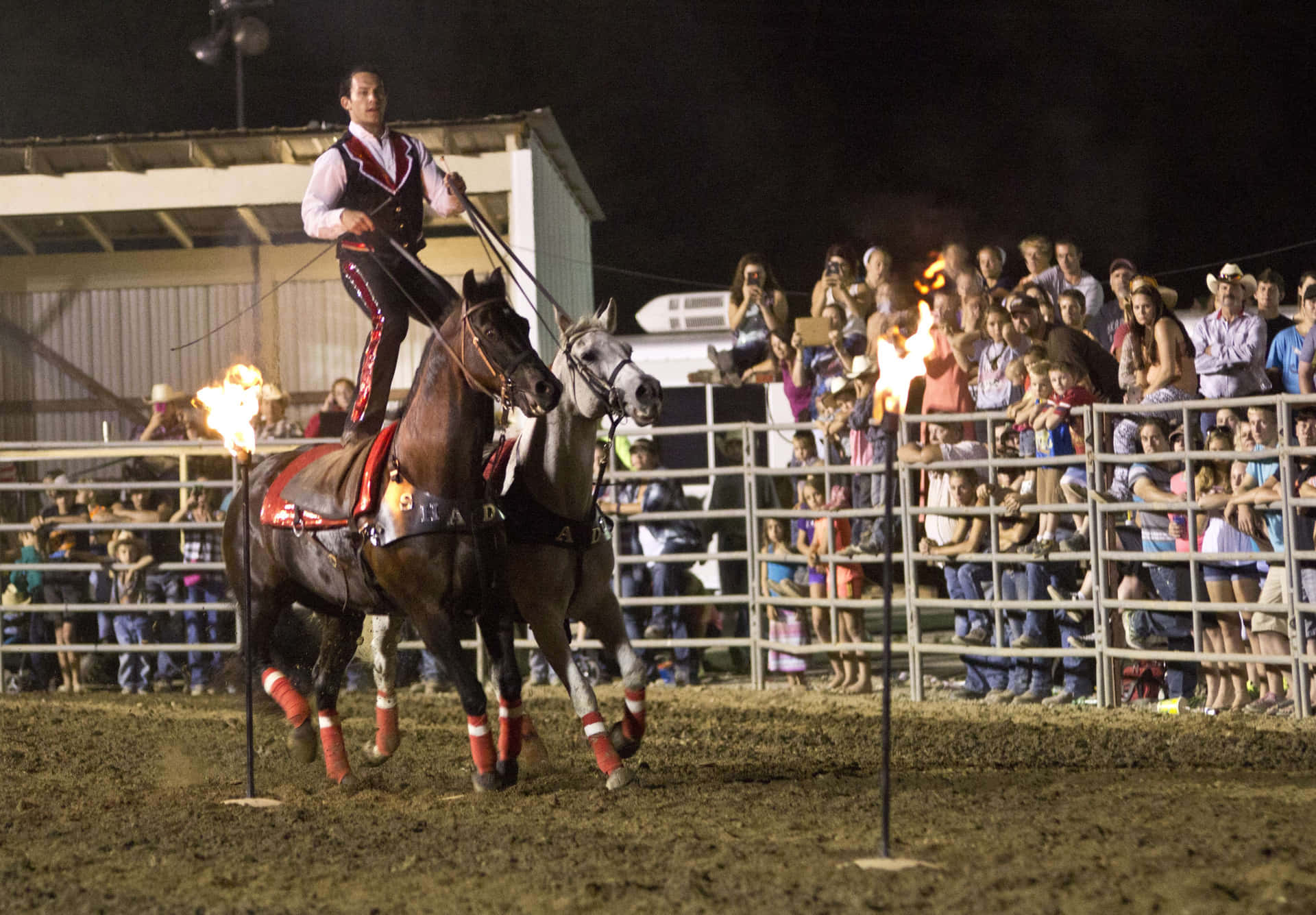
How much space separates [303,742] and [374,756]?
1.51 ft

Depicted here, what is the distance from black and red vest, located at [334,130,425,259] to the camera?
23.8ft

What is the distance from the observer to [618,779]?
6.65 meters

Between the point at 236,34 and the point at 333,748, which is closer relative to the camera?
the point at 333,748

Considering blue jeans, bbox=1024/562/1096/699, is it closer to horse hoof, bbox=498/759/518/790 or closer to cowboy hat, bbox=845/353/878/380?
cowboy hat, bbox=845/353/878/380

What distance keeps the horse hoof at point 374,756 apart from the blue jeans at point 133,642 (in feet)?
16.8

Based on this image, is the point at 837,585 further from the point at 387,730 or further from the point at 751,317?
the point at 387,730

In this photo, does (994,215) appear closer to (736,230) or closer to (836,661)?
(736,230)

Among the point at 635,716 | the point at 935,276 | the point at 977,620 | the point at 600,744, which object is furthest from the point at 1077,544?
the point at 600,744

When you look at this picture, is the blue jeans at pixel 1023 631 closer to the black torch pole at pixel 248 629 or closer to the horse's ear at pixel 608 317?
the horse's ear at pixel 608 317

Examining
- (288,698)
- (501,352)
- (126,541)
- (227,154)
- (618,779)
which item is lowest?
(618,779)

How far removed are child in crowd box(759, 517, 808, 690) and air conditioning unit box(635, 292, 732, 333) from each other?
318 inches

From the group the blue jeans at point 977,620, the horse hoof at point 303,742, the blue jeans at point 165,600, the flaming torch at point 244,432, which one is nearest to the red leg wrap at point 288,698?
the horse hoof at point 303,742

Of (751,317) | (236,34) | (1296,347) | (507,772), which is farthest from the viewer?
(236,34)

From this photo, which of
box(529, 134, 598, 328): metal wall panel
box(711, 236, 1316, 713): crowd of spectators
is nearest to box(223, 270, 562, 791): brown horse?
box(711, 236, 1316, 713): crowd of spectators
